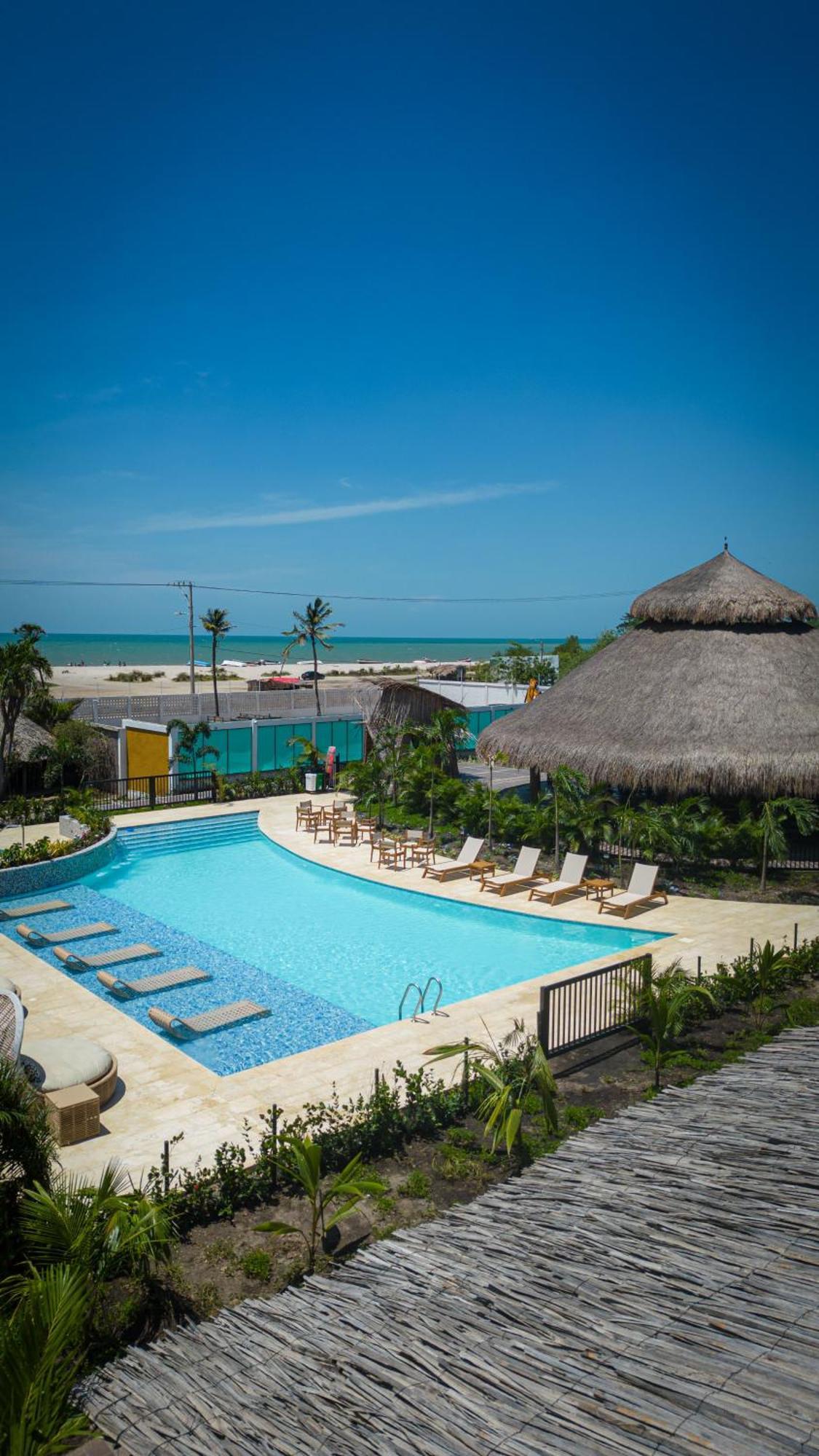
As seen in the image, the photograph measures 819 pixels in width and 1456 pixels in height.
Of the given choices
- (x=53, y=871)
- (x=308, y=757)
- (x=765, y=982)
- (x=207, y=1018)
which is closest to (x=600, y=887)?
(x=765, y=982)

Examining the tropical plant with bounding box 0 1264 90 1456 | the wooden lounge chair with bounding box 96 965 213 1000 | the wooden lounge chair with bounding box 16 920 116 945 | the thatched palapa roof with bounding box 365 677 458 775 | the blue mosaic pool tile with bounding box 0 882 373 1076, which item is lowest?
the blue mosaic pool tile with bounding box 0 882 373 1076

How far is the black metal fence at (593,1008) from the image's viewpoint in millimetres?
9727

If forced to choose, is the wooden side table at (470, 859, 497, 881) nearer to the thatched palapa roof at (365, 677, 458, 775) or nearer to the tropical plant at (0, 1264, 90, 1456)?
→ the thatched palapa roof at (365, 677, 458, 775)

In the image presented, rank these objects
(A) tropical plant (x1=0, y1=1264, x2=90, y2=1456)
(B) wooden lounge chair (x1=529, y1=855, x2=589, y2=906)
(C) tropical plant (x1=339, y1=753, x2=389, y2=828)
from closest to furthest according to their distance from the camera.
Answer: (A) tropical plant (x1=0, y1=1264, x2=90, y2=1456)
(B) wooden lounge chair (x1=529, y1=855, x2=589, y2=906)
(C) tropical plant (x1=339, y1=753, x2=389, y2=828)

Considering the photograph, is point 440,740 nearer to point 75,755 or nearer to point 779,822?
point 779,822

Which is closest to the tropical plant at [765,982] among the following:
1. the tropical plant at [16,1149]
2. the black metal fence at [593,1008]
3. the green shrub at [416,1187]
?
the black metal fence at [593,1008]

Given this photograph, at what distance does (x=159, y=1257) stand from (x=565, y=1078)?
439 cm

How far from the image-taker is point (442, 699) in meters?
26.9

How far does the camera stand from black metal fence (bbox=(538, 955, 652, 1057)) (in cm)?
973

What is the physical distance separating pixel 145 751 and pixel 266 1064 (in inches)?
654

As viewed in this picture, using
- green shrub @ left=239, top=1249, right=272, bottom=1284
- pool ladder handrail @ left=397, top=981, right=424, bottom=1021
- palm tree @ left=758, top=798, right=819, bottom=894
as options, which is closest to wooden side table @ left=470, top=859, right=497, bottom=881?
pool ladder handrail @ left=397, top=981, right=424, bottom=1021

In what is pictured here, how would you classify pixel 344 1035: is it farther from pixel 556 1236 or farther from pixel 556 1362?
pixel 556 1362

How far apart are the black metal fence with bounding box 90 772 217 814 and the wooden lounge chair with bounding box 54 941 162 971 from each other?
A: 8.78 metres

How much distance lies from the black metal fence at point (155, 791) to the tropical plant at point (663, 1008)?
15.2 m
